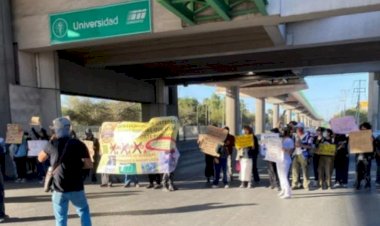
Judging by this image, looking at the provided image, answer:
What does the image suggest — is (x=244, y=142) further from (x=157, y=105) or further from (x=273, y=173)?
(x=157, y=105)

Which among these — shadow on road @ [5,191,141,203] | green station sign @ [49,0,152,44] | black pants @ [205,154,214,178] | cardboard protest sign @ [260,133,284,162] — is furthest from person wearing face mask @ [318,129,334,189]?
green station sign @ [49,0,152,44]

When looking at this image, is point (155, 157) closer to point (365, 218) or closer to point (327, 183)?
point (327, 183)

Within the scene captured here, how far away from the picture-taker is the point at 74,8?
1280cm

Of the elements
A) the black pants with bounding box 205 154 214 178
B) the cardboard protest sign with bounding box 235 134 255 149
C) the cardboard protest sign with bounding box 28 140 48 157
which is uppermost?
the cardboard protest sign with bounding box 235 134 255 149

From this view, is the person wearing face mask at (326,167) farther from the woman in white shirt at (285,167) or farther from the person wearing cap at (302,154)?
the woman in white shirt at (285,167)

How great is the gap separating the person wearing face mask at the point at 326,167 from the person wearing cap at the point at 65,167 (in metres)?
6.90

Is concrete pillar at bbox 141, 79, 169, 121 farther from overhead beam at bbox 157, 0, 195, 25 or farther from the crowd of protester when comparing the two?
the crowd of protester

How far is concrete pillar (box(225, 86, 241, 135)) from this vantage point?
138 ft

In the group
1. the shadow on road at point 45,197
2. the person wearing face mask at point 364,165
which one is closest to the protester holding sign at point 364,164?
the person wearing face mask at point 364,165

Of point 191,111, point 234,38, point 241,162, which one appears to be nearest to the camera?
point 241,162

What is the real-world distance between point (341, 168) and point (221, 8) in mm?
5509

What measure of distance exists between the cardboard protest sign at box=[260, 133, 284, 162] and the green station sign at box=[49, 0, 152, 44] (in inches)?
212

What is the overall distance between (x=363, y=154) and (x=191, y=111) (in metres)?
→ 74.8

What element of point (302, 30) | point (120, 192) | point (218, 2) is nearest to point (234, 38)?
point (302, 30)
